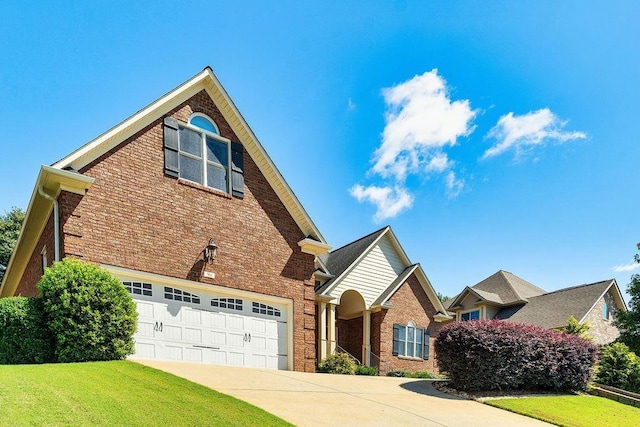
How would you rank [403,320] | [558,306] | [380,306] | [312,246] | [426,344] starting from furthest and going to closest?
1. [558,306]
2. [426,344]
3. [403,320]
4. [380,306]
5. [312,246]

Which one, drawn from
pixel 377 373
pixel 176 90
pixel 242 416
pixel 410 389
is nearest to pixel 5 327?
pixel 242 416

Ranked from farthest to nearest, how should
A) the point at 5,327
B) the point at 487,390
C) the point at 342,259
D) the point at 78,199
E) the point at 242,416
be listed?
1. the point at 342,259
2. the point at 487,390
3. the point at 78,199
4. the point at 5,327
5. the point at 242,416

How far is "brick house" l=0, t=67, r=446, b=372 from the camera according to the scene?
11.9m

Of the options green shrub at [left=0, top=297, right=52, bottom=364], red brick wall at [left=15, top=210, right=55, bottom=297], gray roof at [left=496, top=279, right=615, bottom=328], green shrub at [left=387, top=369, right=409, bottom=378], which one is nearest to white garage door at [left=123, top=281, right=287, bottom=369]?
green shrub at [left=0, top=297, right=52, bottom=364]

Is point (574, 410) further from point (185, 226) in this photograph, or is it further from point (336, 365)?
point (185, 226)

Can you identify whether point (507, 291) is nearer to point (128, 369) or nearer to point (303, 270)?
point (303, 270)

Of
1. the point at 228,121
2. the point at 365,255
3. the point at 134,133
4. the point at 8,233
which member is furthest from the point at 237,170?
the point at 8,233

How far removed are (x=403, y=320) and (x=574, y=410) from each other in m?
10.4

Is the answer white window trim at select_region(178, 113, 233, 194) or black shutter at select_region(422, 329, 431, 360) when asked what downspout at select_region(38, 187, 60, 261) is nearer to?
white window trim at select_region(178, 113, 233, 194)

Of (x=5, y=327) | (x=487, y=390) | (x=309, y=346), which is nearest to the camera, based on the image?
(x=5, y=327)

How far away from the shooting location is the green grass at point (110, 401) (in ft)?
18.5

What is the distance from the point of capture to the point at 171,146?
44.3ft

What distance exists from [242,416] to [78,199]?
771cm

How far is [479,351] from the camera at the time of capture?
12320 millimetres
